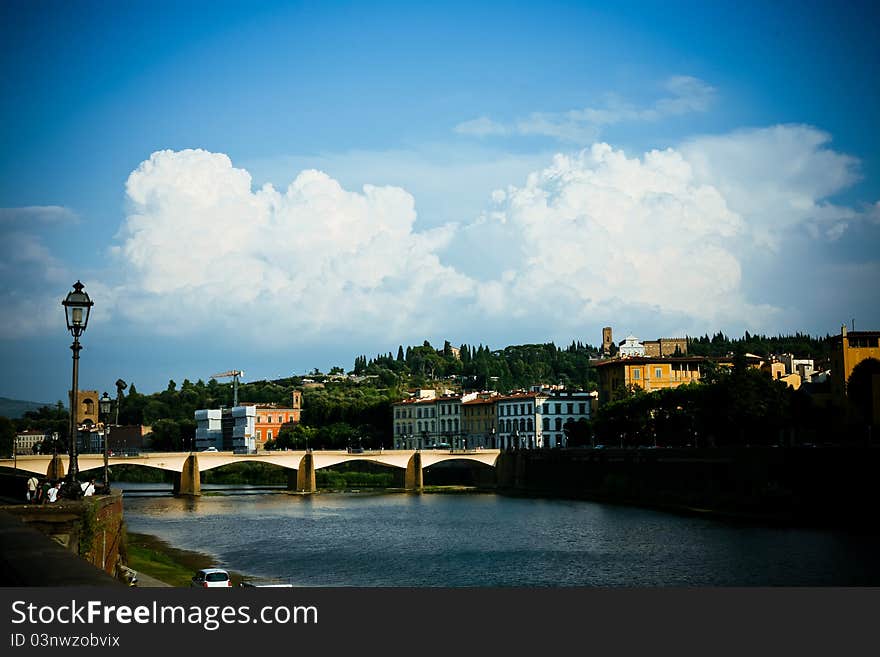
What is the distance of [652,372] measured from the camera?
91.6m

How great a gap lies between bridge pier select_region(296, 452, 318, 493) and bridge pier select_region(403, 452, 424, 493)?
27.8 feet

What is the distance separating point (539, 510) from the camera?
59281 millimetres

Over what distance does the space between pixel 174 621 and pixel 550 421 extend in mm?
90680

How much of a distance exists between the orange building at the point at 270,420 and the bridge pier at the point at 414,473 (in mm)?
43515

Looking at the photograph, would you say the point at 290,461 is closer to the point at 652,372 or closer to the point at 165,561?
the point at 652,372

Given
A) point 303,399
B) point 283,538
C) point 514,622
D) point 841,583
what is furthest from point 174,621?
point 303,399

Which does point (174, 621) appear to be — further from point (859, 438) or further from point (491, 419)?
point (491, 419)

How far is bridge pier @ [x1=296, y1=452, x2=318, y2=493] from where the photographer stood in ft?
267

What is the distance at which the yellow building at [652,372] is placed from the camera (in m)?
91.1

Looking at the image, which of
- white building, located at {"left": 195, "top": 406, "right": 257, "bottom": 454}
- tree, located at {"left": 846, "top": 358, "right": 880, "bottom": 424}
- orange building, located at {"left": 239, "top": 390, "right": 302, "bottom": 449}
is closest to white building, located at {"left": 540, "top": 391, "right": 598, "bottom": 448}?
tree, located at {"left": 846, "top": 358, "right": 880, "bottom": 424}

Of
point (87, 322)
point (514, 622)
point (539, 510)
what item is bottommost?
point (539, 510)

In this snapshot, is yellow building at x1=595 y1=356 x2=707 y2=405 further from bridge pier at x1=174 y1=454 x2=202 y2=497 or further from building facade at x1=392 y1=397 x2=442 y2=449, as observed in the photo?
bridge pier at x1=174 y1=454 x2=202 y2=497

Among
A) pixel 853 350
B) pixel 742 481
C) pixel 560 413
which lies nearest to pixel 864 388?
pixel 853 350

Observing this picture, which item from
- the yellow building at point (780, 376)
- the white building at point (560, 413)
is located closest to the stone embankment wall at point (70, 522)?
the yellow building at point (780, 376)
